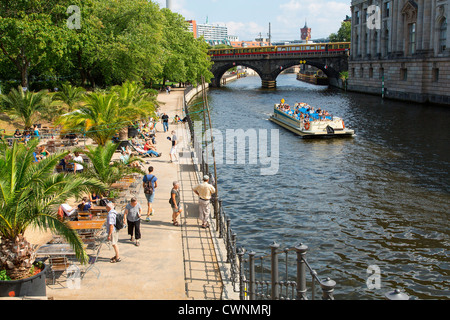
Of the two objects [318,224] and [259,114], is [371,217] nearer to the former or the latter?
[318,224]

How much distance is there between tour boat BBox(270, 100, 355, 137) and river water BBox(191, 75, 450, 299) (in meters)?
0.87

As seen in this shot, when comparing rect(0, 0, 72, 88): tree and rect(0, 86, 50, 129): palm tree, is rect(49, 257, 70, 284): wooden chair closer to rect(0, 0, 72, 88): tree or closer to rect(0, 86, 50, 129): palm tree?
rect(0, 86, 50, 129): palm tree

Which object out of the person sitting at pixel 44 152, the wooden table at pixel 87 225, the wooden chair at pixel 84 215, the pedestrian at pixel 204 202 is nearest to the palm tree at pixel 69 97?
the person sitting at pixel 44 152

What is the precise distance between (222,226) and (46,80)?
48029mm

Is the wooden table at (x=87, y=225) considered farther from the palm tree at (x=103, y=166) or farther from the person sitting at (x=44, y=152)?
the person sitting at (x=44, y=152)

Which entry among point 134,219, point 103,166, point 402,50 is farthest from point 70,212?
point 402,50

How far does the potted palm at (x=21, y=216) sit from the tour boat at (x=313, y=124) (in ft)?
102

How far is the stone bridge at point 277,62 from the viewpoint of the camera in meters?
110

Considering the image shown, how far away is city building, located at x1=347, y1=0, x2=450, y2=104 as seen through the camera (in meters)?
60.0

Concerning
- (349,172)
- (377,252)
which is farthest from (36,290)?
(349,172)

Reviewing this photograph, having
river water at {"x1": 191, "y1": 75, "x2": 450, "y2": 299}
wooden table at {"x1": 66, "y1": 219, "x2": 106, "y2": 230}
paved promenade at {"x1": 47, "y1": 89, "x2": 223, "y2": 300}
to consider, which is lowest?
river water at {"x1": 191, "y1": 75, "x2": 450, "y2": 299}

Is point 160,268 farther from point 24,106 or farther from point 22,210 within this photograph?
point 24,106

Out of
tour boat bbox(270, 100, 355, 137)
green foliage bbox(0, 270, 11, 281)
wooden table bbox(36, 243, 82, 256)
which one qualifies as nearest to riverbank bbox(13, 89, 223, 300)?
wooden table bbox(36, 243, 82, 256)

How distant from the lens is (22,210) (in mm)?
11562
